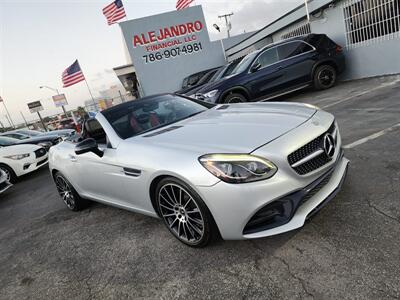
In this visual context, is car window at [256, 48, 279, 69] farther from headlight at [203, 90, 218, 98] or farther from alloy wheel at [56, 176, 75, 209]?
alloy wheel at [56, 176, 75, 209]

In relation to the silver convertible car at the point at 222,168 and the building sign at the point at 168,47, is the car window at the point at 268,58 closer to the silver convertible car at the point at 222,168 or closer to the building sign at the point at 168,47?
the silver convertible car at the point at 222,168

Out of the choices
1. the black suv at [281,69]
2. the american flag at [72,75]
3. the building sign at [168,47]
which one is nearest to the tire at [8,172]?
the black suv at [281,69]

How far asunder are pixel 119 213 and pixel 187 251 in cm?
153

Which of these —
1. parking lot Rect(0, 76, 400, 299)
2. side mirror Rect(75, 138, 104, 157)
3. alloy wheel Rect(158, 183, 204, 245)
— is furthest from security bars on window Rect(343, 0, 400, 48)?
side mirror Rect(75, 138, 104, 157)

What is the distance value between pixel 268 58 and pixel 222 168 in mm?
7229

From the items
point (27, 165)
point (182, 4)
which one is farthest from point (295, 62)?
point (182, 4)

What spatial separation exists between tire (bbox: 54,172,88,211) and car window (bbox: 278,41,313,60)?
6.71 m

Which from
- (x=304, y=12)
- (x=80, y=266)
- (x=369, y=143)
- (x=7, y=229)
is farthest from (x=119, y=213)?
(x=304, y=12)

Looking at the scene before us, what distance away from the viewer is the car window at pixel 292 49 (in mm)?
8641

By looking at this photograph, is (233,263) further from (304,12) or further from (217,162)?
(304,12)

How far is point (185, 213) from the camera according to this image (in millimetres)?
2648

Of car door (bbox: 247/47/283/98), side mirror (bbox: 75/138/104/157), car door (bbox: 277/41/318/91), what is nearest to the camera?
side mirror (bbox: 75/138/104/157)

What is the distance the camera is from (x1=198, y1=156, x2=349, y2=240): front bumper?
2164mm

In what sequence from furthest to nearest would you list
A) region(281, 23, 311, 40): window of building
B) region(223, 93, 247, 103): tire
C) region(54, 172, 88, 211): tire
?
region(281, 23, 311, 40): window of building
region(223, 93, 247, 103): tire
region(54, 172, 88, 211): tire
